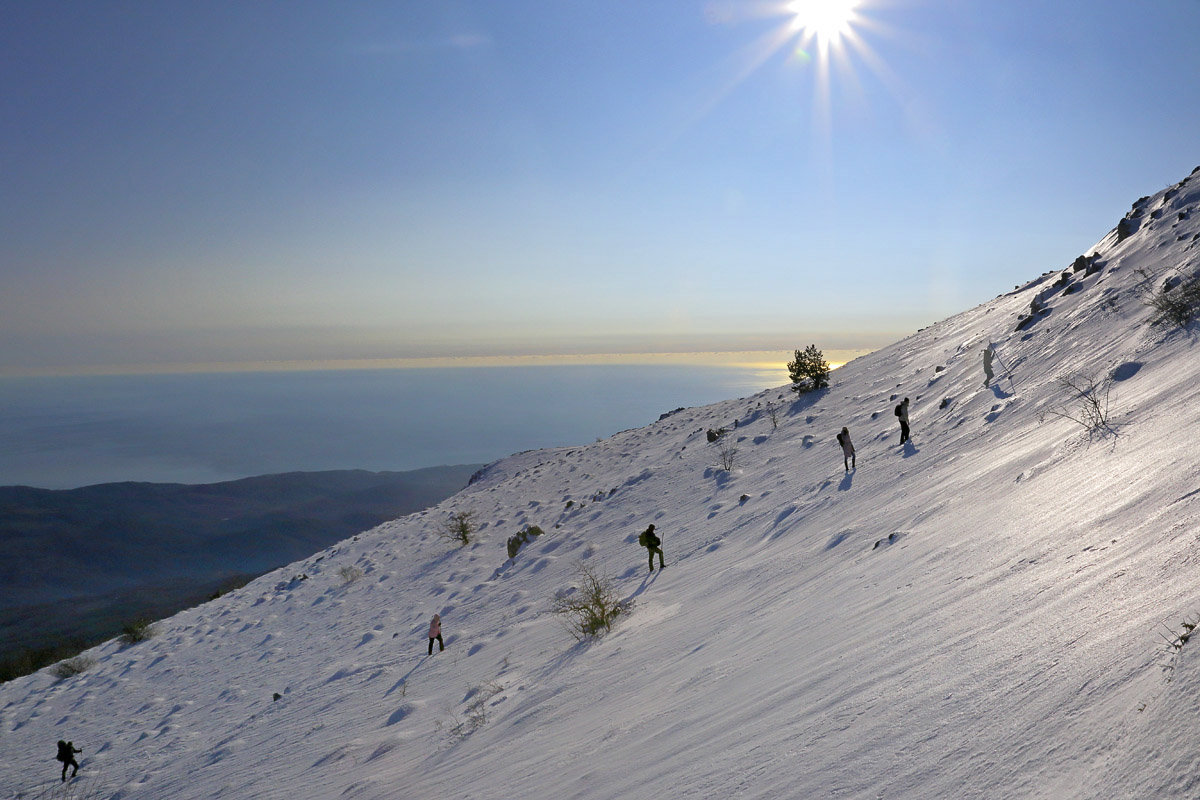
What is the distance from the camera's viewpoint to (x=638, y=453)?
23188 mm

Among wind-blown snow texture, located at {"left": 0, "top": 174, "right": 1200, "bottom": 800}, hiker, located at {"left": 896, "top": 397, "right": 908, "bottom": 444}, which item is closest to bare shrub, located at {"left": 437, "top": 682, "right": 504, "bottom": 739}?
wind-blown snow texture, located at {"left": 0, "top": 174, "right": 1200, "bottom": 800}

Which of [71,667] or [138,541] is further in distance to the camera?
[138,541]

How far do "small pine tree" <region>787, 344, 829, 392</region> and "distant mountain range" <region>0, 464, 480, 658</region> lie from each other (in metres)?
77.9

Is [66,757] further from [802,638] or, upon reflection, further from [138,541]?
[138,541]

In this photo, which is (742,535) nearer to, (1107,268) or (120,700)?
(1107,268)

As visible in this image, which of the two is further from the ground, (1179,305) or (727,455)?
(1179,305)

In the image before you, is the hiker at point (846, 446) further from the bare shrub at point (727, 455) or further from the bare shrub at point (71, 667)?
the bare shrub at point (71, 667)

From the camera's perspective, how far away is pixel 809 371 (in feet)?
70.5

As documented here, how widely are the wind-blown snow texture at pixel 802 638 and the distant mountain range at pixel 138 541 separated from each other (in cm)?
7202

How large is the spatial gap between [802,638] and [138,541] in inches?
6439

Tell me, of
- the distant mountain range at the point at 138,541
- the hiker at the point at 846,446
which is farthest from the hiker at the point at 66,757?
the distant mountain range at the point at 138,541

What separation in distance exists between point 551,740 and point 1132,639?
4338mm

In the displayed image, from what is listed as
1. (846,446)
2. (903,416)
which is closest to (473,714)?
(846,446)

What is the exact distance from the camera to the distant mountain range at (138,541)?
79750mm
